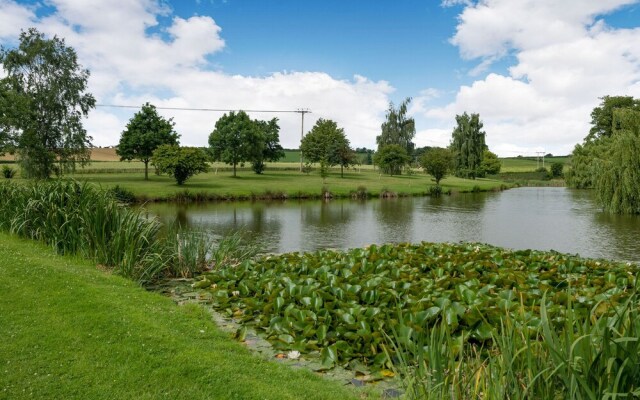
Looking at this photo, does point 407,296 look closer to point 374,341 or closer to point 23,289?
point 374,341

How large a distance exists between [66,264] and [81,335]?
395 cm

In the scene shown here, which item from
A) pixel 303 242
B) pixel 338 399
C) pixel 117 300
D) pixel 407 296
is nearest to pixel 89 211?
pixel 117 300

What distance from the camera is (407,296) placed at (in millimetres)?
6703

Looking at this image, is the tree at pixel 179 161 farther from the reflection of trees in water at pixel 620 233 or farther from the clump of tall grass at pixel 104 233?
the reflection of trees in water at pixel 620 233

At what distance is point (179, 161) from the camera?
45562 millimetres

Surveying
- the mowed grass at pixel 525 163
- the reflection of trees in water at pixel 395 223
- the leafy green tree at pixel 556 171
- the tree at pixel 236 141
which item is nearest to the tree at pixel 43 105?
the tree at pixel 236 141

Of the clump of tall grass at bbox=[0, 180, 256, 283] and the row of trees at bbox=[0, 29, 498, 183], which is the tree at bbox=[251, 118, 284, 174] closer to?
the row of trees at bbox=[0, 29, 498, 183]

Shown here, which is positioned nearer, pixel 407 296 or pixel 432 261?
pixel 407 296

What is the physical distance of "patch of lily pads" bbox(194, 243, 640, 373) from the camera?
569cm

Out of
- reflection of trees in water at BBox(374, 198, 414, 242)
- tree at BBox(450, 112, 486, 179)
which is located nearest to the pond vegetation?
reflection of trees in water at BBox(374, 198, 414, 242)

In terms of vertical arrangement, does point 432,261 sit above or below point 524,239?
above

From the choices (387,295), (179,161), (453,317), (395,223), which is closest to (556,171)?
(179,161)

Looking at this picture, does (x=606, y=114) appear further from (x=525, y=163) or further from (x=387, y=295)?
(x=525, y=163)

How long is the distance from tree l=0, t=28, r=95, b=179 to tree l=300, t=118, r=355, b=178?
1398 inches
